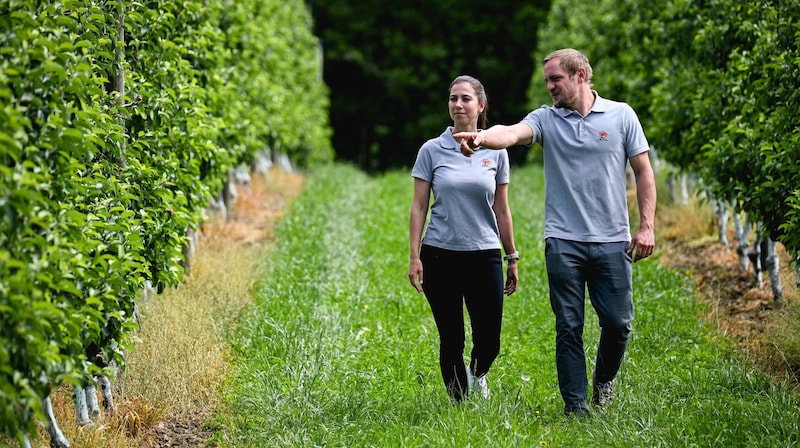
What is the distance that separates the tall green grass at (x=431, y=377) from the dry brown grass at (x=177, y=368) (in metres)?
0.21

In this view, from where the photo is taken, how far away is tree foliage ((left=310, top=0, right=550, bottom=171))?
34.2 m

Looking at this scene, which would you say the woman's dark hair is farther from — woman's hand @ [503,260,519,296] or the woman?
woman's hand @ [503,260,519,296]

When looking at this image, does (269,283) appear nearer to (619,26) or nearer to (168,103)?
(168,103)

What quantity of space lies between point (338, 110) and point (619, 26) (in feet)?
74.7

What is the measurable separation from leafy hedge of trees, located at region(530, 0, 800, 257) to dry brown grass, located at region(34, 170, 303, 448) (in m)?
3.97

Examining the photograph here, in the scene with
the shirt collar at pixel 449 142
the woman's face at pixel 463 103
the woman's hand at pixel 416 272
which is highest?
the woman's face at pixel 463 103

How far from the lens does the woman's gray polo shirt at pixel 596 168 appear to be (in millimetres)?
5281

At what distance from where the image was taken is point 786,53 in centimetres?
686

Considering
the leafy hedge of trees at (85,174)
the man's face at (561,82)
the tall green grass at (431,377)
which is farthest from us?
the man's face at (561,82)

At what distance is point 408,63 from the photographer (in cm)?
3503

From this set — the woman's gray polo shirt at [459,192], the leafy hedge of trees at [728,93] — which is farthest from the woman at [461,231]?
the leafy hedge of trees at [728,93]

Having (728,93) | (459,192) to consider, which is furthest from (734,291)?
(459,192)

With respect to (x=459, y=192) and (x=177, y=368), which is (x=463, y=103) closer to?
(x=459, y=192)

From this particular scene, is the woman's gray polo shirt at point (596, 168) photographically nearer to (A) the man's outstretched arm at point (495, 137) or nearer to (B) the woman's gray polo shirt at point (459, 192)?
(A) the man's outstretched arm at point (495, 137)
